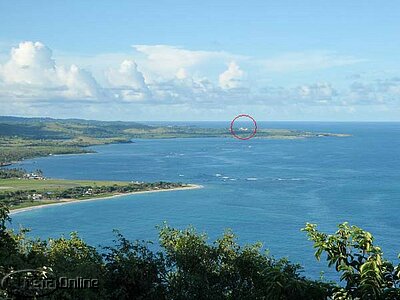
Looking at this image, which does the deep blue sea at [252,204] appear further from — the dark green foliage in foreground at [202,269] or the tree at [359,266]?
the tree at [359,266]

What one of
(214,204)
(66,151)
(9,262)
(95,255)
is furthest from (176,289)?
(66,151)

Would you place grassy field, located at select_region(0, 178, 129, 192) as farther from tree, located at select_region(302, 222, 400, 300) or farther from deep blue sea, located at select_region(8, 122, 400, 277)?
tree, located at select_region(302, 222, 400, 300)

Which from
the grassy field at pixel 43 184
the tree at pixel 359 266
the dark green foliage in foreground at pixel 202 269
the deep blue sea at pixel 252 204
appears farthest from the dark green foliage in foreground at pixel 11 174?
the tree at pixel 359 266

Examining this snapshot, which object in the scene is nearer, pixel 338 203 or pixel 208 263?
pixel 208 263

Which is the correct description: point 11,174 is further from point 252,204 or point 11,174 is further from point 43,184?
point 252,204

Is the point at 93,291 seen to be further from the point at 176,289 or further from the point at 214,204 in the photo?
the point at 214,204

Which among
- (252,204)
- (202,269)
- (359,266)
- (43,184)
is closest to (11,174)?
(43,184)
